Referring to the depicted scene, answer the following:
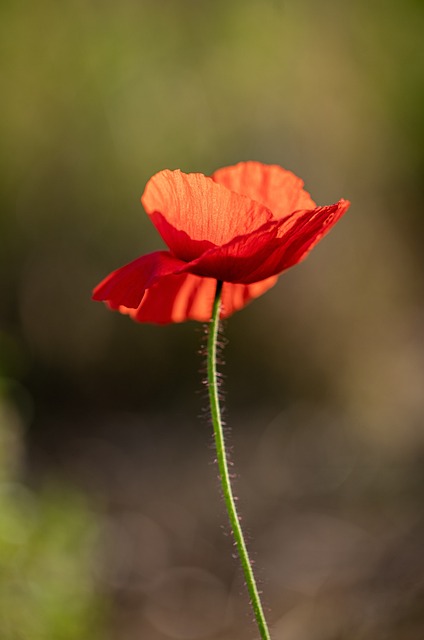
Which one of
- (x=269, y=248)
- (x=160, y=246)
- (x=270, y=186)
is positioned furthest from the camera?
(x=160, y=246)

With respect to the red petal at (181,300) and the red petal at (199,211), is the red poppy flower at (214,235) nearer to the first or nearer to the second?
the red petal at (199,211)

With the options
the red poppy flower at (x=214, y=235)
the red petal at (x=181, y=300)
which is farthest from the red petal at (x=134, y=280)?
the red petal at (x=181, y=300)

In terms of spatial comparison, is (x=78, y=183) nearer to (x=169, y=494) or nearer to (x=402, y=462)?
(x=169, y=494)

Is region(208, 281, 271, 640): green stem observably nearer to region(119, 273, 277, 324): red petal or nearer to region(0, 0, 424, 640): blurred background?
region(119, 273, 277, 324): red petal

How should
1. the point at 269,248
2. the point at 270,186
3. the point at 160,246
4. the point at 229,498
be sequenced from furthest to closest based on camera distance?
the point at 160,246 < the point at 270,186 < the point at 269,248 < the point at 229,498

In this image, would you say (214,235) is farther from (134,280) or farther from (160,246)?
(160,246)

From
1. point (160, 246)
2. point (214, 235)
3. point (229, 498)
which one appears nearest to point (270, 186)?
point (214, 235)

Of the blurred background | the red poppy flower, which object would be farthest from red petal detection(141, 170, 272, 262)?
the blurred background
